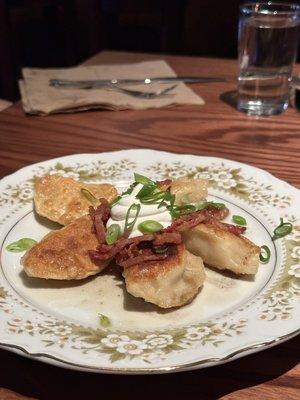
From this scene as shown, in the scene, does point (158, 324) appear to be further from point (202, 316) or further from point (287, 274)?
point (287, 274)

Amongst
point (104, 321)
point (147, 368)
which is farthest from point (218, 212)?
point (147, 368)

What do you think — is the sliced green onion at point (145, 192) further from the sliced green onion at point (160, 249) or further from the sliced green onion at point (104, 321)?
the sliced green onion at point (104, 321)

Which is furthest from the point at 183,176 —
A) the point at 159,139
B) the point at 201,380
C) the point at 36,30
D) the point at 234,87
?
the point at 36,30

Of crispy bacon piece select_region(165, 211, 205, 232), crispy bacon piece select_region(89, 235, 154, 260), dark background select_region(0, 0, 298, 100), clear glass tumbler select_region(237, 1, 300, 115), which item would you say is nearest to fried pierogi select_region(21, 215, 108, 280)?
crispy bacon piece select_region(89, 235, 154, 260)

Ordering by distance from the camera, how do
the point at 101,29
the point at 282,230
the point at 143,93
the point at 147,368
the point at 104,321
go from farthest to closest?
the point at 101,29 < the point at 143,93 < the point at 282,230 < the point at 104,321 < the point at 147,368

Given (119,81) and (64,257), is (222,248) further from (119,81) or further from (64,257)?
(119,81)

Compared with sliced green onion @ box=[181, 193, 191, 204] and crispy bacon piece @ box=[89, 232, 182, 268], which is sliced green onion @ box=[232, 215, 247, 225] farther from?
crispy bacon piece @ box=[89, 232, 182, 268]
